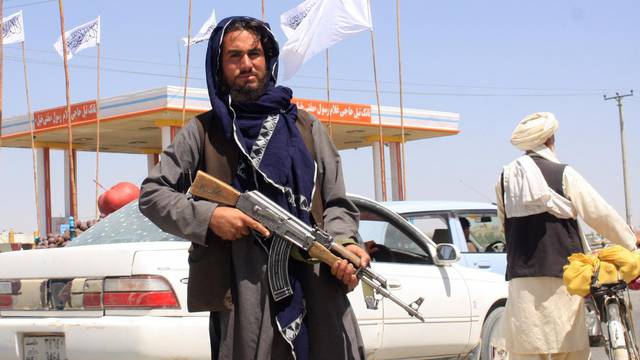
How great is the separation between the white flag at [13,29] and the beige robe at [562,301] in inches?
791

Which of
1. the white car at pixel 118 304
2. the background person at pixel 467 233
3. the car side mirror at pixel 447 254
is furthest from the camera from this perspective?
the background person at pixel 467 233

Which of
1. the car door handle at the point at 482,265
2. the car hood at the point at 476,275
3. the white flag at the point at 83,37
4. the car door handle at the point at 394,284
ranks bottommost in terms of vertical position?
the car door handle at the point at 482,265

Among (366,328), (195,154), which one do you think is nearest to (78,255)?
(366,328)

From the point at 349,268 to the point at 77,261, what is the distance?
98.9 inches

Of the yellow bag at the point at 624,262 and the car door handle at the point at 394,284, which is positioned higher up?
the yellow bag at the point at 624,262

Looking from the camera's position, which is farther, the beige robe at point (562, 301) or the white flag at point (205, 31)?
the white flag at point (205, 31)

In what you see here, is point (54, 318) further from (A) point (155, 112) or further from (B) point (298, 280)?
(A) point (155, 112)

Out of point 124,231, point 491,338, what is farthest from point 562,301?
point 124,231

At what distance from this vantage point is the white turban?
16.6 ft

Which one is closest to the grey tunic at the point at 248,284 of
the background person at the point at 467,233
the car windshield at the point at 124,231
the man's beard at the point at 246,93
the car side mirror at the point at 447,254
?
the man's beard at the point at 246,93

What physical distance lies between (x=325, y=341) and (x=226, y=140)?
74cm

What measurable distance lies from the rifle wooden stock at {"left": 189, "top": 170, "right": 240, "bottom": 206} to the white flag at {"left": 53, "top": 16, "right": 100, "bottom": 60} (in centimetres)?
2096

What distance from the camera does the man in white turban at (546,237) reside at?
4.90m

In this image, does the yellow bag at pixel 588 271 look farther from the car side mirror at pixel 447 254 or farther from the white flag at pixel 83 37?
the white flag at pixel 83 37
